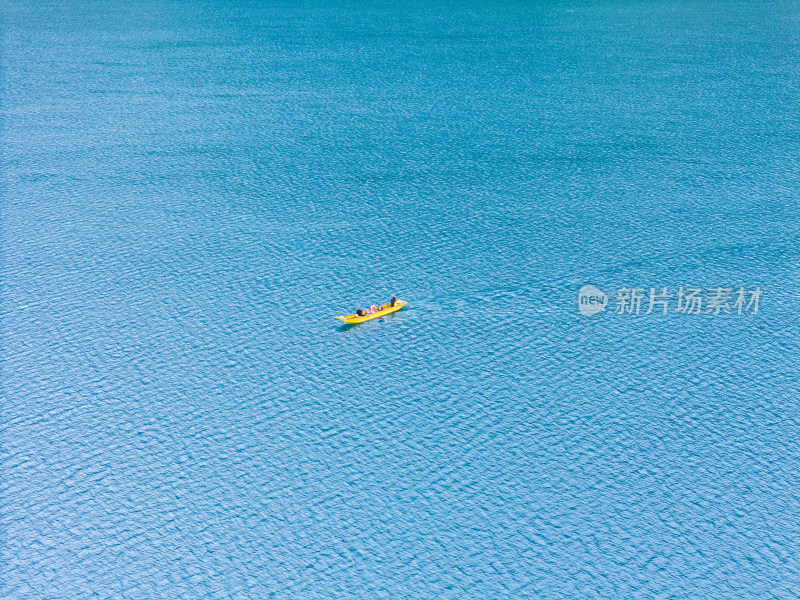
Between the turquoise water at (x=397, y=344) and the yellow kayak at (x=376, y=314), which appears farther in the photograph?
the yellow kayak at (x=376, y=314)

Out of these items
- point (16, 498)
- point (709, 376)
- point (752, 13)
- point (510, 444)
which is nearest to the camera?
point (16, 498)

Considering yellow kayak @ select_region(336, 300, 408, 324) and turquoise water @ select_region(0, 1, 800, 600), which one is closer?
turquoise water @ select_region(0, 1, 800, 600)

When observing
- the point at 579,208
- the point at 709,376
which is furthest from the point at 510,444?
the point at 579,208

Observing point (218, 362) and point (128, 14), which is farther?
point (128, 14)

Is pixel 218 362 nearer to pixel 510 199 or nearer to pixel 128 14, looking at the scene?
pixel 510 199

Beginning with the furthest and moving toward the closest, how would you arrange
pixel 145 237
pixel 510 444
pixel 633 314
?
pixel 145 237 < pixel 633 314 < pixel 510 444

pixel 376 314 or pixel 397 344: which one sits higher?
pixel 376 314

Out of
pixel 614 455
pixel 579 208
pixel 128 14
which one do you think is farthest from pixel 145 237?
pixel 128 14

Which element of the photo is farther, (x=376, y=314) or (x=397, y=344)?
(x=376, y=314)
